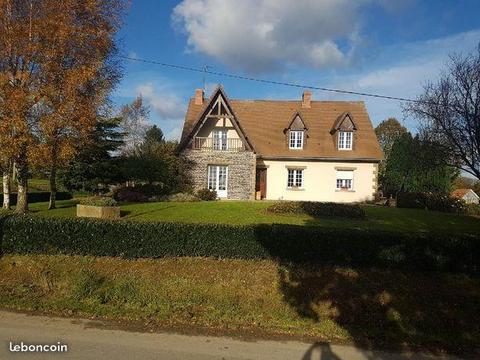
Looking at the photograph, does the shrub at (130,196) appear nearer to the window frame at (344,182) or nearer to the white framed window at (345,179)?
the window frame at (344,182)

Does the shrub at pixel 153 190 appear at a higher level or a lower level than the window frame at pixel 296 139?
lower

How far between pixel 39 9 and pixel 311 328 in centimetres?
1480

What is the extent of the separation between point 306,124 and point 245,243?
21.9 meters

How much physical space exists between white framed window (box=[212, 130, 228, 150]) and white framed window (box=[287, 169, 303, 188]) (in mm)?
5001

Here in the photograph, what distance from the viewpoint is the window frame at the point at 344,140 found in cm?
2989

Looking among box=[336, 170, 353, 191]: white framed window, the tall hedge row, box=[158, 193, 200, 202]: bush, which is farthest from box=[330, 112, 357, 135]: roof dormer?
the tall hedge row

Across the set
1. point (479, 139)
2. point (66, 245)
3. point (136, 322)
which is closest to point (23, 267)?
point (66, 245)

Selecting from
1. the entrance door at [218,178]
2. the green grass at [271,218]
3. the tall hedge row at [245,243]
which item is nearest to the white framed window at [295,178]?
the entrance door at [218,178]

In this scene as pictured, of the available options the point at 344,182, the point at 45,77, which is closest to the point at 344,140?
the point at 344,182

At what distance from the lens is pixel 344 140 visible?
3000 centimetres

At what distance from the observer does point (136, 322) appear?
7.42 metres

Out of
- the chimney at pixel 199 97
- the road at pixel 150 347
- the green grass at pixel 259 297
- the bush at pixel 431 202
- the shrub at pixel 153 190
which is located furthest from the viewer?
the chimney at pixel 199 97

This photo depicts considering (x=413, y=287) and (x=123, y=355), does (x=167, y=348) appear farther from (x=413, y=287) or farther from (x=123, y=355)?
(x=413, y=287)

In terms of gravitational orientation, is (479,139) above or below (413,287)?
above
